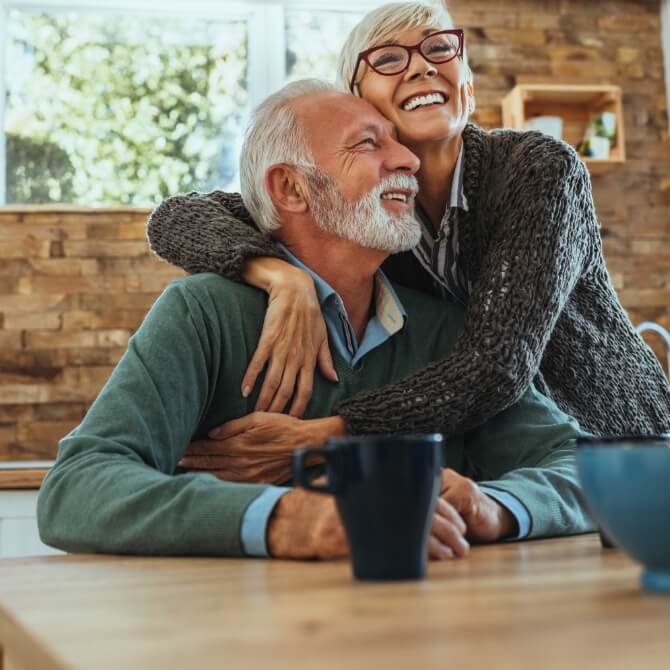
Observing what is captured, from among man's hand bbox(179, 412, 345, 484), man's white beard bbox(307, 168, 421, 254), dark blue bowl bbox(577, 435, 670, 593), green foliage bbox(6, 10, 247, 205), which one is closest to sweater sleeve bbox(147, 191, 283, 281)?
man's white beard bbox(307, 168, 421, 254)

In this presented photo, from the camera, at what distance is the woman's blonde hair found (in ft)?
5.60

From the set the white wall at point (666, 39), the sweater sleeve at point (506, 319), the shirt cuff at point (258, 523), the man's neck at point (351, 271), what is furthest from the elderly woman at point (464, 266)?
the white wall at point (666, 39)

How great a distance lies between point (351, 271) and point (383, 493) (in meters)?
0.91

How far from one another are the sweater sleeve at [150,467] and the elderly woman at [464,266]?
0.09m

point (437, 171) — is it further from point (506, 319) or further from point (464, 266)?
point (506, 319)

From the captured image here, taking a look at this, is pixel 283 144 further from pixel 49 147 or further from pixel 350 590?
pixel 49 147

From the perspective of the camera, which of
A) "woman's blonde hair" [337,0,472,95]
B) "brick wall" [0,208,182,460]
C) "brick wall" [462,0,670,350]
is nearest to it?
"woman's blonde hair" [337,0,472,95]

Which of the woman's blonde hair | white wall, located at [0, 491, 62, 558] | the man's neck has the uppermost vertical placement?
the woman's blonde hair

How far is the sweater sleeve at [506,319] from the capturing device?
1.35 metres

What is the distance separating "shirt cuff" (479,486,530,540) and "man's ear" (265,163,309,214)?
67 cm

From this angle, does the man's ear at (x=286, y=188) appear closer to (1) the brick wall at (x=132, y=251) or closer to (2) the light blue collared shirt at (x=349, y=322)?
(2) the light blue collared shirt at (x=349, y=322)

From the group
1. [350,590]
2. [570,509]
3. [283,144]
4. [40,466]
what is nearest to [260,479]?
[570,509]

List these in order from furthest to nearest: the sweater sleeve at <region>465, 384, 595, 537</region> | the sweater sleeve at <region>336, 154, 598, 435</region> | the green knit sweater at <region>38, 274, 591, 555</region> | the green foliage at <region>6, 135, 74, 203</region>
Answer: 1. the green foliage at <region>6, 135, 74, 203</region>
2. the sweater sleeve at <region>336, 154, 598, 435</region>
3. the sweater sleeve at <region>465, 384, 595, 537</region>
4. the green knit sweater at <region>38, 274, 591, 555</region>

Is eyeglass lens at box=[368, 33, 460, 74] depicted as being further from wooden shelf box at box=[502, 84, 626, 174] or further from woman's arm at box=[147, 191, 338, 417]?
wooden shelf box at box=[502, 84, 626, 174]
